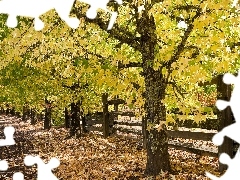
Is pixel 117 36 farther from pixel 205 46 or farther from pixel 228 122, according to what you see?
pixel 228 122

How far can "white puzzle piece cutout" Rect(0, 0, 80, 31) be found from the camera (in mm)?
3656

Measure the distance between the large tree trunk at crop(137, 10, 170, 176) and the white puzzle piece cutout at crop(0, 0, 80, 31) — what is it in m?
2.90

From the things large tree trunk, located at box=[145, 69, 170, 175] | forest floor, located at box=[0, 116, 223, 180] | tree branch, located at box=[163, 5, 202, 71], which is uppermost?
tree branch, located at box=[163, 5, 202, 71]

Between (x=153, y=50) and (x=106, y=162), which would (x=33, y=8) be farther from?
(x=106, y=162)

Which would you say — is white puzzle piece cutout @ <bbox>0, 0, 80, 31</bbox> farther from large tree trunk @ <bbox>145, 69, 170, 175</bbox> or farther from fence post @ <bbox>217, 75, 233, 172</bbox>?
fence post @ <bbox>217, 75, 233, 172</bbox>

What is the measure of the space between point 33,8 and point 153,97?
3504 millimetres

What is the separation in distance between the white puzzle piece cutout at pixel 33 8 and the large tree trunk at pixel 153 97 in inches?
114

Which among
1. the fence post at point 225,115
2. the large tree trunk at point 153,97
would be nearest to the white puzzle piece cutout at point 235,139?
the large tree trunk at point 153,97

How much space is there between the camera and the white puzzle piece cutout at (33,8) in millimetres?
3656

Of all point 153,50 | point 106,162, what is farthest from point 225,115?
point 106,162

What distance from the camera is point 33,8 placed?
385 cm

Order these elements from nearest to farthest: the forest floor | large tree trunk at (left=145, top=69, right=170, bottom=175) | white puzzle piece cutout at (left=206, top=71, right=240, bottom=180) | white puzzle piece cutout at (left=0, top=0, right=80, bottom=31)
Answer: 1. white puzzle piece cutout at (left=206, top=71, right=240, bottom=180)
2. white puzzle piece cutout at (left=0, top=0, right=80, bottom=31)
3. large tree trunk at (left=145, top=69, right=170, bottom=175)
4. the forest floor

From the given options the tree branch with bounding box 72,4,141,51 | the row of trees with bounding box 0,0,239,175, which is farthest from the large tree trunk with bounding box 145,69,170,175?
the tree branch with bounding box 72,4,141,51

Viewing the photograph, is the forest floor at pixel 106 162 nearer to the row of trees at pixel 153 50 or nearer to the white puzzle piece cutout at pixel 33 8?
the row of trees at pixel 153 50
